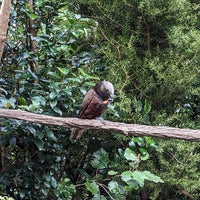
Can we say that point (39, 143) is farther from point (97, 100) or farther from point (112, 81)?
point (112, 81)

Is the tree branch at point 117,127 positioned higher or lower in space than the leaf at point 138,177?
higher

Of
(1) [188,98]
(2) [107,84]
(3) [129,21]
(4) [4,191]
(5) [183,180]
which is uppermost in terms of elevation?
(3) [129,21]

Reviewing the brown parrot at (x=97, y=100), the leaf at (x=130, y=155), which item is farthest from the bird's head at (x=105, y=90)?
the leaf at (x=130, y=155)

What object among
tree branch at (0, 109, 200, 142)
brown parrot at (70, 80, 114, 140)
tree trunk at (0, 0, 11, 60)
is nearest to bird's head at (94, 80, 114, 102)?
brown parrot at (70, 80, 114, 140)

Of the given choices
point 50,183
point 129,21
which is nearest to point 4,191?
point 50,183

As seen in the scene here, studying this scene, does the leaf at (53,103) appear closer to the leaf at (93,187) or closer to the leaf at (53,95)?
the leaf at (53,95)

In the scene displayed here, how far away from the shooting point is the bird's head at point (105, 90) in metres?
2.08

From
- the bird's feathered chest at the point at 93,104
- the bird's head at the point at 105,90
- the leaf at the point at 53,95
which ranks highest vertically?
the bird's head at the point at 105,90

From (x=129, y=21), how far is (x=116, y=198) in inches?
40.8

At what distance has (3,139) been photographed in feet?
7.06

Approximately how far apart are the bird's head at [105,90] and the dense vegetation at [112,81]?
2.7 inches

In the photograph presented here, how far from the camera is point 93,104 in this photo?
215cm

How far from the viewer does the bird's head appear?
2.08 m

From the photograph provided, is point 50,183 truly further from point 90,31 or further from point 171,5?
point 171,5
